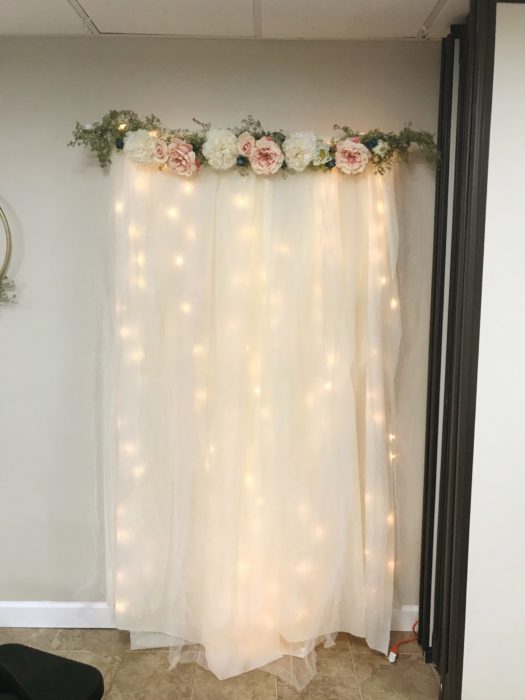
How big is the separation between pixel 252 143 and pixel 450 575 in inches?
69.6

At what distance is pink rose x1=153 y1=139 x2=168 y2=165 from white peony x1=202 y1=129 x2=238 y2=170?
0.15 meters

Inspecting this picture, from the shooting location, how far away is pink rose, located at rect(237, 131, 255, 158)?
8.07 feet

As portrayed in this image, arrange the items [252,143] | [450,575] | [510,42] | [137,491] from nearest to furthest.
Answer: [510,42] → [450,575] → [252,143] → [137,491]

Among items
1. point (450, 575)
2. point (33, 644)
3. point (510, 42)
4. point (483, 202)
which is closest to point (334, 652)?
point (450, 575)

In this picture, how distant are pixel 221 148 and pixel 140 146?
1.02 ft

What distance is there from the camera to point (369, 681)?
8.29 ft

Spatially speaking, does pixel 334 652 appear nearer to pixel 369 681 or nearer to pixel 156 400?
pixel 369 681

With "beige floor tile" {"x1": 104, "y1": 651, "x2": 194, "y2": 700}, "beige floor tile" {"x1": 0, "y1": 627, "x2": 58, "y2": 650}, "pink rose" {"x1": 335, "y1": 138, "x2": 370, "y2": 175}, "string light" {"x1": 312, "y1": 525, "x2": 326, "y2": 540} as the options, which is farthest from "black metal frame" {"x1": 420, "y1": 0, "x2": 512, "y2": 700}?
"beige floor tile" {"x1": 0, "y1": 627, "x2": 58, "y2": 650}

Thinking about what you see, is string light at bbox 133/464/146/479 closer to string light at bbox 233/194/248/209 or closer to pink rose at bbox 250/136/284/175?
string light at bbox 233/194/248/209

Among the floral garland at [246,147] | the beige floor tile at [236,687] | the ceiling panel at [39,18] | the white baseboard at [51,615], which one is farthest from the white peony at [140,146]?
the beige floor tile at [236,687]

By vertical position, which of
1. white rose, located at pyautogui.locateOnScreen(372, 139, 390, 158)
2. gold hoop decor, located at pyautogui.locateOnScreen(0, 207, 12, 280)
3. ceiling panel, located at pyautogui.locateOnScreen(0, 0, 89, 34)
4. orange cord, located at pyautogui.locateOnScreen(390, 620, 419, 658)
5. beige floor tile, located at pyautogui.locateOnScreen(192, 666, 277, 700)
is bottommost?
beige floor tile, located at pyautogui.locateOnScreen(192, 666, 277, 700)

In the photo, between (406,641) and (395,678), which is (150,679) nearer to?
(395,678)

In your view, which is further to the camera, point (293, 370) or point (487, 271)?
point (293, 370)

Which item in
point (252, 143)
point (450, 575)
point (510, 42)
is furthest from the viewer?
point (252, 143)
